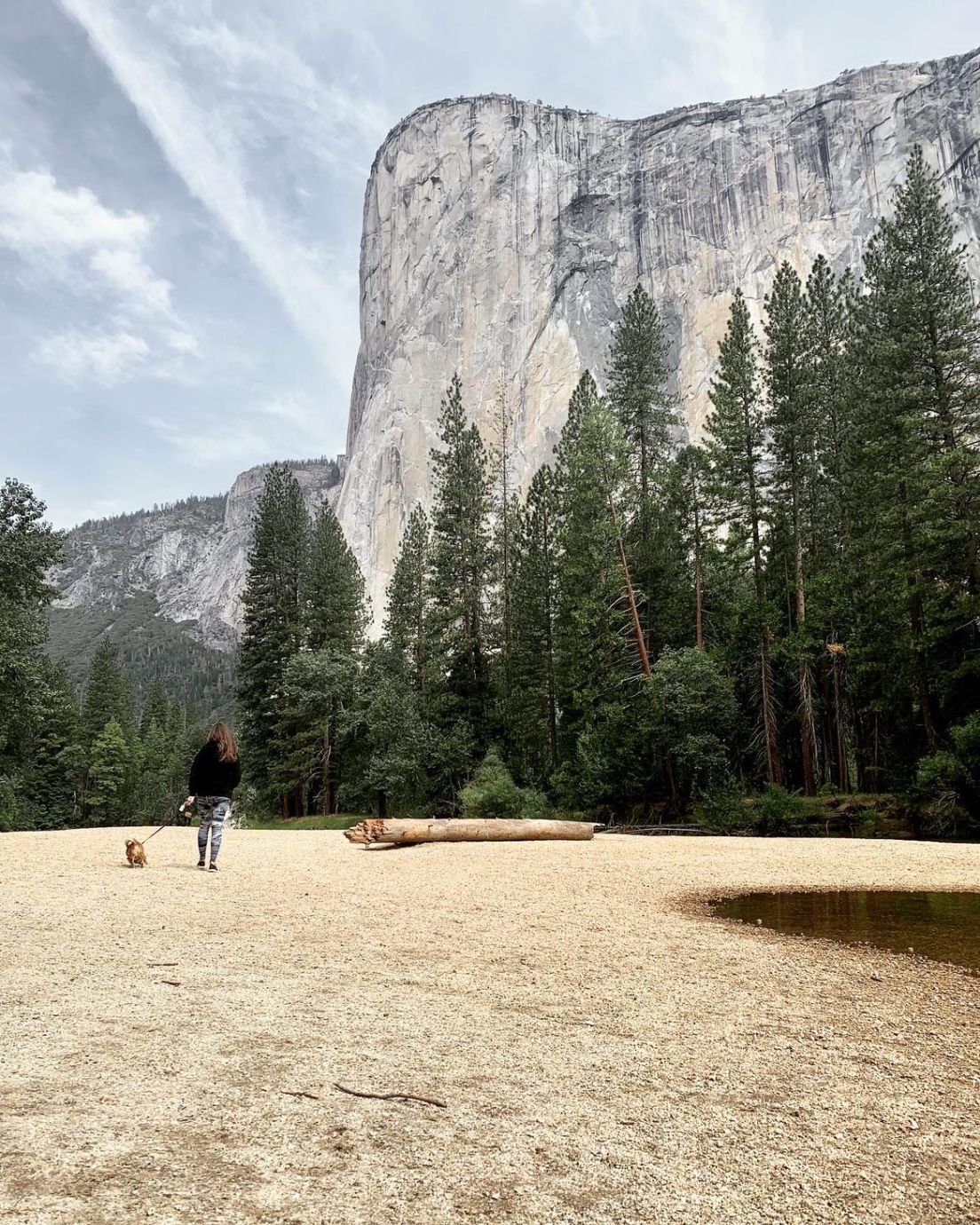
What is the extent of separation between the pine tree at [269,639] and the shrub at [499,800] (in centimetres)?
1522

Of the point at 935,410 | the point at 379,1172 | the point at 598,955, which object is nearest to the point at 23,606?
the point at 598,955

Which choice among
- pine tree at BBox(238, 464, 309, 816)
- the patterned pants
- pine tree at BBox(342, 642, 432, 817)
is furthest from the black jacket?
pine tree at BBox(238, 464, 309, 816)

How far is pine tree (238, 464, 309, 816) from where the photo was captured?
3681 cm

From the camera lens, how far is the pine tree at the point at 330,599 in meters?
39.2

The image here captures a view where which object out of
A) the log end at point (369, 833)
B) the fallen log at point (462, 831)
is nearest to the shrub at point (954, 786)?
the fallen log at point (462, 831)

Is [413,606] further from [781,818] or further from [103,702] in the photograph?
[103,702]

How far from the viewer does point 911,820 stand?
17562 millimetres

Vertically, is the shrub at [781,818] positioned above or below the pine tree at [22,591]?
below

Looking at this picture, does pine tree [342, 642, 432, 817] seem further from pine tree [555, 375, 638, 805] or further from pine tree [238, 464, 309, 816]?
pine tree [555, 375, 638, 805]

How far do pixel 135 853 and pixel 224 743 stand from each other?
200cm

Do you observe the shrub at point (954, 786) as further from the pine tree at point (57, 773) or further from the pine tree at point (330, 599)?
the pine tree at point (57, 773)

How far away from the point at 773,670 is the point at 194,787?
21656 mm

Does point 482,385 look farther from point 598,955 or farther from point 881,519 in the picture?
point 598,955

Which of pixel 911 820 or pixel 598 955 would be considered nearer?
pixel 598 955
